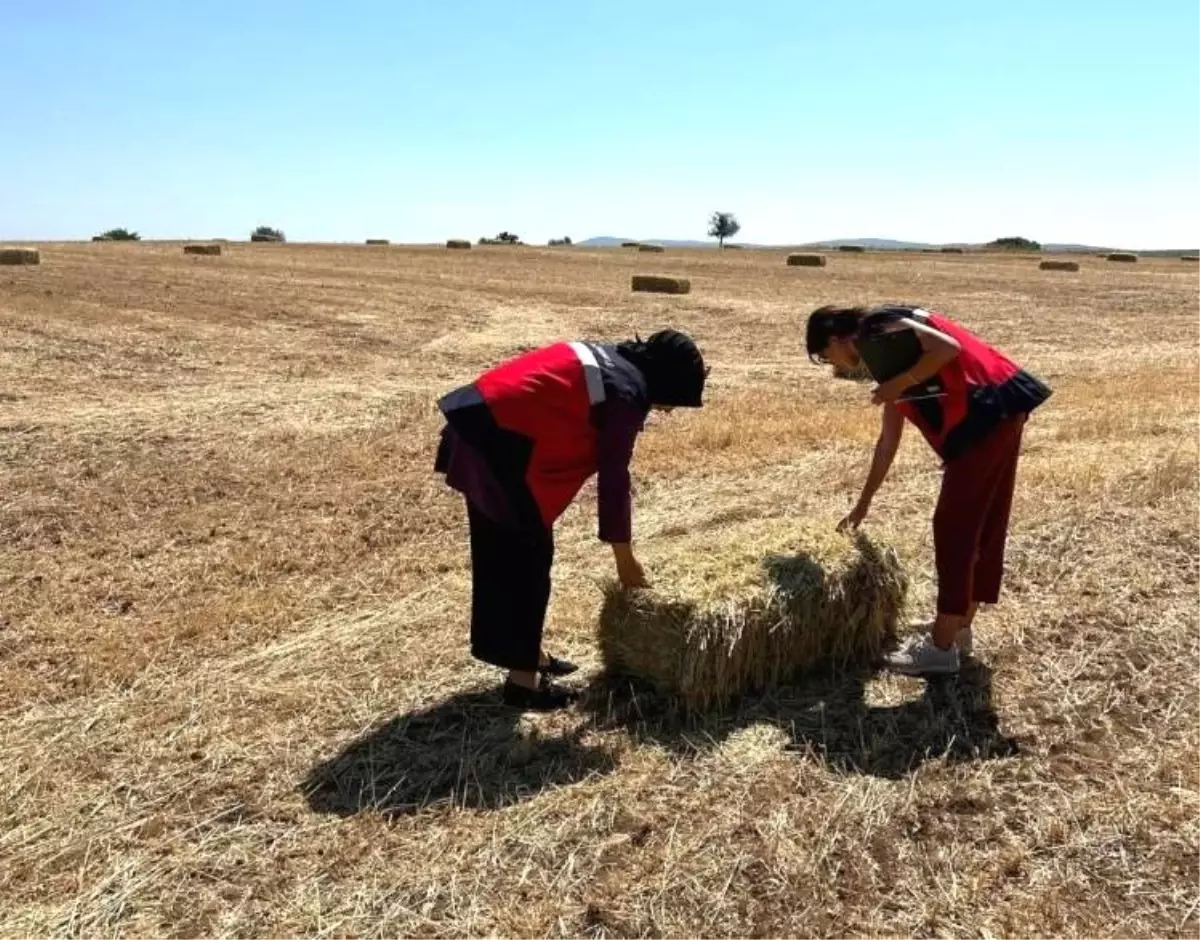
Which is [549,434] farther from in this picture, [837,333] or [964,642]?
[964,642]

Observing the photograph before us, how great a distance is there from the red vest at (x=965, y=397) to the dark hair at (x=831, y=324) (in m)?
0.25

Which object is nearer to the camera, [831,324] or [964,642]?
[831,324]

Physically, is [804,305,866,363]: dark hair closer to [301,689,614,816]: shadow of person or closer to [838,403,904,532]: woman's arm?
[838,403,904,532]: woman's arm

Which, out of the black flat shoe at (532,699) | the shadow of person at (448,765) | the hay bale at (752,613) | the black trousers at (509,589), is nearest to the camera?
the shadow of person at (448,765)

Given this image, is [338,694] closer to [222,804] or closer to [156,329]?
[222,804]

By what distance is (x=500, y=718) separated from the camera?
14.8 feet

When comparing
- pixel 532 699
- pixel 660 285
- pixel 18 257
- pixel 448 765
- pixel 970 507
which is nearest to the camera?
pixel 448 765

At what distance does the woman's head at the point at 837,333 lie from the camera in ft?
14.0

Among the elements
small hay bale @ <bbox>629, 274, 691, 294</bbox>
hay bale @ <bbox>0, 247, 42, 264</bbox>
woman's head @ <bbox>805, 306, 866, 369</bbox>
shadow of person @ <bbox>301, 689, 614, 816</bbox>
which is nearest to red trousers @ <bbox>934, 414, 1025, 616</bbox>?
woman's head @ <bbox>805, 306, 866, 369</bbox>

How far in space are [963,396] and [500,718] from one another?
2.30m

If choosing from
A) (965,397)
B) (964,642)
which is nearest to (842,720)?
(964,642)

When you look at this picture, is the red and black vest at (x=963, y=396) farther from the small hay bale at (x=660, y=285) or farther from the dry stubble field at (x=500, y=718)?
the small hay bale at (x=660, y=285)

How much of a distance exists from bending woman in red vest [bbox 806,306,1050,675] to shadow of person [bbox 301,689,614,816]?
1.65 m

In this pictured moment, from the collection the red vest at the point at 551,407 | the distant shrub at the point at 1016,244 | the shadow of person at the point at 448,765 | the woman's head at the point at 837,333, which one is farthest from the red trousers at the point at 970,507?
the distant shrub at the point at 1016,244
